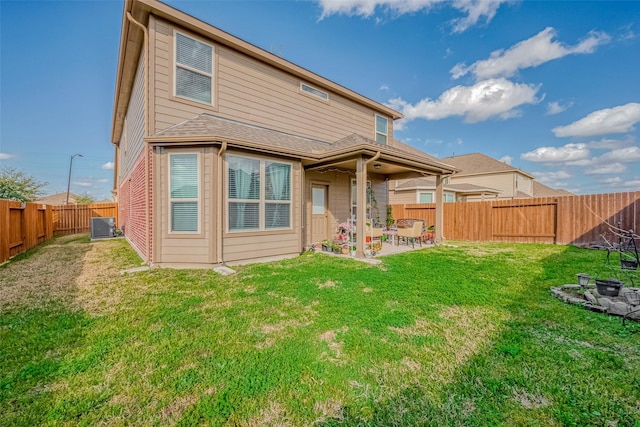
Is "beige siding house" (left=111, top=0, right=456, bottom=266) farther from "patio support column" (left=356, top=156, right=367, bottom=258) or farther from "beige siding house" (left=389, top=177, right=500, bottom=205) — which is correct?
"beige siding house" (left=389, top=177, right=500, bottom=205)

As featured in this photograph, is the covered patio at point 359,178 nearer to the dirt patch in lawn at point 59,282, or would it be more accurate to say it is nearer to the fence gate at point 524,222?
the fence gate at point 524,222

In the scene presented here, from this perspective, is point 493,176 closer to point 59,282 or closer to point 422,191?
point 422,191

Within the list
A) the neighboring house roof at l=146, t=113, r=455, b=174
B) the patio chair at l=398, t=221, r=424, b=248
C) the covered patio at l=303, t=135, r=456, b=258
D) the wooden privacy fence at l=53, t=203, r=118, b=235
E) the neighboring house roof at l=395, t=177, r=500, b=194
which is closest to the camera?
the neighboring house roof at l=146, t=113, r=455, b=174

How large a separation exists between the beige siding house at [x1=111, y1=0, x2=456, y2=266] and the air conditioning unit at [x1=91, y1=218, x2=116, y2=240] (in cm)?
639

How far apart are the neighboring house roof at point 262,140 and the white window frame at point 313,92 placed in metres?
1.74

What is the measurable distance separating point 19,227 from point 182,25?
835 cm

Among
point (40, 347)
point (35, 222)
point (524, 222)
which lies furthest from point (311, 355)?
point (35, 222)

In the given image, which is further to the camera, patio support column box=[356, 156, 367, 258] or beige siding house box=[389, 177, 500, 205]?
beige siding house box=[389, 177, 500, 205]

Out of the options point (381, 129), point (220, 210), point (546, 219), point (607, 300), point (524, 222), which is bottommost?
point (607, 300)

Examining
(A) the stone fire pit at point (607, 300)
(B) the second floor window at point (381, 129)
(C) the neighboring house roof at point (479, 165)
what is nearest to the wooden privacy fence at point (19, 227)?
(A) the stone fire pit at point (607, 300)

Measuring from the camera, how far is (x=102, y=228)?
39.5 ft

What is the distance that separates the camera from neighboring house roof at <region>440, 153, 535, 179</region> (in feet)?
81.3

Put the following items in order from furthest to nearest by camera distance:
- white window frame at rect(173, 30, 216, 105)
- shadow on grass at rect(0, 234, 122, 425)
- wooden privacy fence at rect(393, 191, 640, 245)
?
wooden privacy fence at rect(393, 191, 640, 245)
white window frame at rect(173, 30, 216, 105)
shadow on grass at rect(0, 234, 122, 425)

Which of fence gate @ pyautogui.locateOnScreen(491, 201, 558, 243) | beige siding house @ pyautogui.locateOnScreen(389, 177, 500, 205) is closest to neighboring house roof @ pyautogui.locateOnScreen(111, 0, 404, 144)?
fence gate @ pyautogui.locateOnScreen(491, 201, 558, 243)
